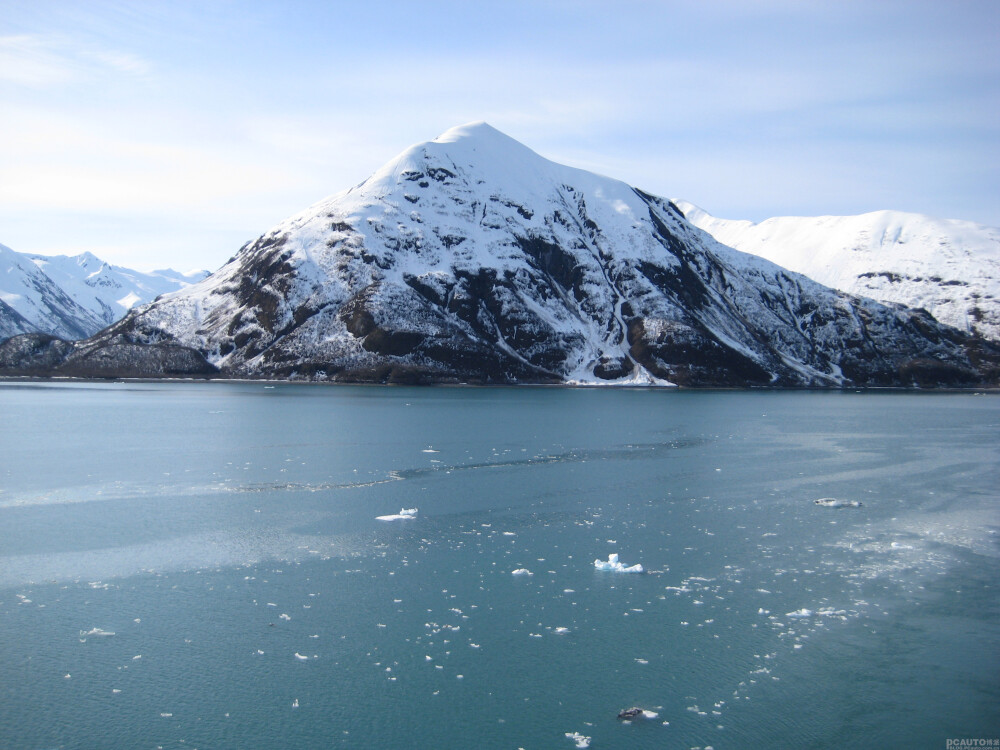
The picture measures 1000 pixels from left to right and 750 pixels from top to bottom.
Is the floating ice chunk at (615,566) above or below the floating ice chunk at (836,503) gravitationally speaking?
below

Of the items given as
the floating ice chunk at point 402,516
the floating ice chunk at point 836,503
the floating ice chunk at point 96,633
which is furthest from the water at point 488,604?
the floating ice chunk at point 836,503

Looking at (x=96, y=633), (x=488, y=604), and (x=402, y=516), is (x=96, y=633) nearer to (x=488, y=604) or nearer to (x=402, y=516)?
(x=488, y=604)

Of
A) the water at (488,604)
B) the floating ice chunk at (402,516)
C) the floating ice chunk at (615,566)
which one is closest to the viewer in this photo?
the water at (488,604)

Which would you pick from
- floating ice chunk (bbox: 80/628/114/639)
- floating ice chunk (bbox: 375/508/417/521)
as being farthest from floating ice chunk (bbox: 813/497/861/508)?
floating ice chunk (bbox: 80/628/114/639)

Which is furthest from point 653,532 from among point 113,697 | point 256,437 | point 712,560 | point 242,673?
point 256,437

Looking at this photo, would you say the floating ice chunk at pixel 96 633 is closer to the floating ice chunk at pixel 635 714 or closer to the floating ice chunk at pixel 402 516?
the floating ice chunk at pixel 635 714

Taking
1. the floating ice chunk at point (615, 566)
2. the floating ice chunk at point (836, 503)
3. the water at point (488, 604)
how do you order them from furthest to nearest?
the floating ice chunk at point (836, 503)
the floating ice chunk at point (615, 566)
the water at point (488, 604)

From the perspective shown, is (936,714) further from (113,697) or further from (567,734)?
(113,697)
